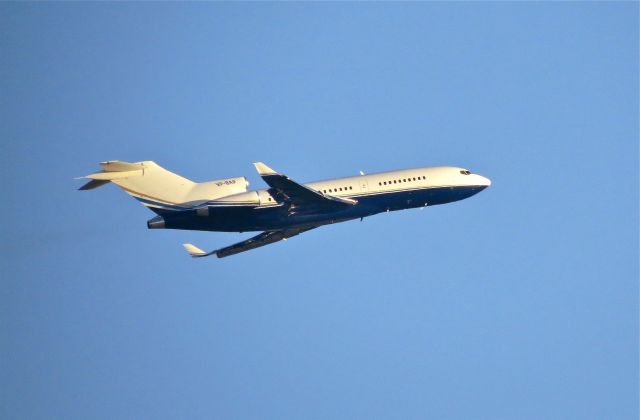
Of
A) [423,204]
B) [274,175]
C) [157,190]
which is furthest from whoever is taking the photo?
[423,204]

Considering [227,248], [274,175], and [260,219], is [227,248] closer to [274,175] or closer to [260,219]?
[260,219]

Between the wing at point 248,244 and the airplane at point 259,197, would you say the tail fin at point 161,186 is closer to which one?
the airplane at point 259,197

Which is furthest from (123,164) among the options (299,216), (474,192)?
(474,192)

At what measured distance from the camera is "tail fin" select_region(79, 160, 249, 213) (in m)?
67.6

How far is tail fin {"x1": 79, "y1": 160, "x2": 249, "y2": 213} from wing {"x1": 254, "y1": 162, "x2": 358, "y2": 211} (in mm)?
3486

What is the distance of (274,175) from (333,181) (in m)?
7.02

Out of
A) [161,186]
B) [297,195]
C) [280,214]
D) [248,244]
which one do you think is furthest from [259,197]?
[248,244]

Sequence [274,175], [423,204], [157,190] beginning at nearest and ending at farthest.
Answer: [274,175]
[157,190]
[423,204]

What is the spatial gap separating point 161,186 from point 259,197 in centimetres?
622

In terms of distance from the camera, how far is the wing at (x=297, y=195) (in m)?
64.0

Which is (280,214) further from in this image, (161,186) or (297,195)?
(161,186)

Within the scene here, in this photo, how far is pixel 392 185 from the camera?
70938 mm

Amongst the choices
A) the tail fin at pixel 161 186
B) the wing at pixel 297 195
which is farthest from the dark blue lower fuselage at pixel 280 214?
the tail fin at pixel 161 186

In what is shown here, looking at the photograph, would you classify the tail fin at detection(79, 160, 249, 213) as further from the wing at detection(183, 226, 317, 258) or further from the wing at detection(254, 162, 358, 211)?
the wing at detection(183, 226, 317, 258)
